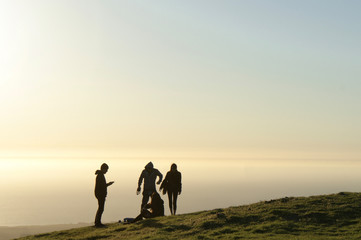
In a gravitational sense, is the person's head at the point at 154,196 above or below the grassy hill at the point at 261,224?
above

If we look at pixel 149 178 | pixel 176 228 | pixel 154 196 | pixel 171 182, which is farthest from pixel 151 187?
pixel 176 228

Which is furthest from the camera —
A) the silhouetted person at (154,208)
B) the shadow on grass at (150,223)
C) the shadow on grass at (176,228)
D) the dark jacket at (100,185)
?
the dark jacket at (100,185)

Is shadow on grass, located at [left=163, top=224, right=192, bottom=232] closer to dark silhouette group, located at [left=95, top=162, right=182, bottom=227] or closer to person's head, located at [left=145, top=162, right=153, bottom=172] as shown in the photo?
dark silhouette group, located at [left=95, top=162, right=182, bottom=227]

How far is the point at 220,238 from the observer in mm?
17875

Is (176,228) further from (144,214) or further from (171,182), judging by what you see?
(171,182)

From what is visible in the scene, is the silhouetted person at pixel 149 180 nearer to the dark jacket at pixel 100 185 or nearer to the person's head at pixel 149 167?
the person's head at pixel 149 167

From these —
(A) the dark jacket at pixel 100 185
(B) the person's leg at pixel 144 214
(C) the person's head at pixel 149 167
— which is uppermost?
(C) the person's head at pixel 149 167

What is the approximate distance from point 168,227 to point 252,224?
14.5 feet

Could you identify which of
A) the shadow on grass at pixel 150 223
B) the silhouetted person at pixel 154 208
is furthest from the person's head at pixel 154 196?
the shadow on grass at pixel 150 223

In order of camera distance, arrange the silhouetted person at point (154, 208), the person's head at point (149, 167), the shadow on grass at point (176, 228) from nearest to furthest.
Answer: the shadow on grass at point (176, 228) → the silhouetted person at point (154, 208) → the person's head at point (149, 167)

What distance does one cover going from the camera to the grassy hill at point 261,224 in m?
18.4

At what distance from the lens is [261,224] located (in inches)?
799

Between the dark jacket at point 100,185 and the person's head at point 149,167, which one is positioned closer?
the dark jacket at point 100,185

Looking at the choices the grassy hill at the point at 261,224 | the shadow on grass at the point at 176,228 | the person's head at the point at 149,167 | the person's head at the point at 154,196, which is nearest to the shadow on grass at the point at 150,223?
the grassy hill at the point at 261,224
